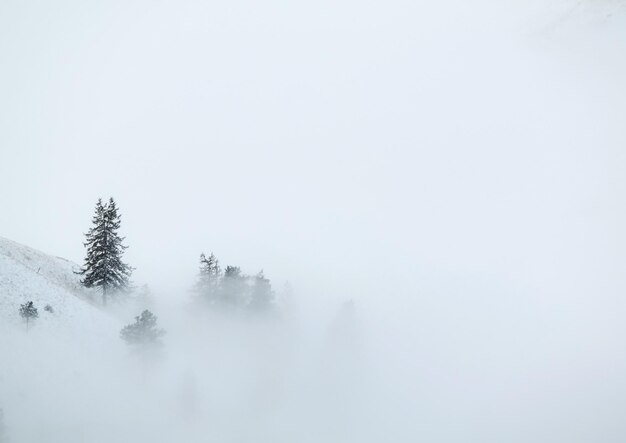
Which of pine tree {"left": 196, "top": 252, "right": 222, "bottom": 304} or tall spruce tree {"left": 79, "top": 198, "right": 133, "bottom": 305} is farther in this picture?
pine tree {"left": 196, "top": 252, "right": 222, "bottom": 304}

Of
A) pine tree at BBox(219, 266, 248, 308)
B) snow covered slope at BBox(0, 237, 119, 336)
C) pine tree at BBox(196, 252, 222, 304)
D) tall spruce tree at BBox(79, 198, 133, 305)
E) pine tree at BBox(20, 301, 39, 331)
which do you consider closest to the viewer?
pine tree at BBox(20, 301, 39, 331)

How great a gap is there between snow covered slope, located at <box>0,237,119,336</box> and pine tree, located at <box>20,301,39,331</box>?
46 cm

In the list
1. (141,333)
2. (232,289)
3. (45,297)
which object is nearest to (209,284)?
(232,289)

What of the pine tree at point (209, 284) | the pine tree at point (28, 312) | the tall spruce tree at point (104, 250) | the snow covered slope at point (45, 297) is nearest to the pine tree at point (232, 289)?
the pine tree at point (209, 284)

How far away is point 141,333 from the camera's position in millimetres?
38938

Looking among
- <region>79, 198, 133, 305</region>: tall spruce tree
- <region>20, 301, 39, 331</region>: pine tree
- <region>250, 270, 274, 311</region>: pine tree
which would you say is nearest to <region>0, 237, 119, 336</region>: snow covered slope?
<region>20, 301, 39, 331</region>: pine tree

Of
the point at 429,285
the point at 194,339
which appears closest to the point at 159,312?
the point at 194,339

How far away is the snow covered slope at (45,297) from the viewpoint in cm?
3675

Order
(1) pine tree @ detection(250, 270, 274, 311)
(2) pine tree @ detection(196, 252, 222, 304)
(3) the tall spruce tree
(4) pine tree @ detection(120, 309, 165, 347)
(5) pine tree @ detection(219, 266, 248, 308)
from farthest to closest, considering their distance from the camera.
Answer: (1) pine tree @ detection(250, 270, 274, 311) → (5) pine tree @ detection(219, 266, 248, 308) → (2) pine tree @ detection(196, 252, 222, 304) → (3) the tall spruce tree → (4) pine tree @ detection(120, 309, 165, 347)

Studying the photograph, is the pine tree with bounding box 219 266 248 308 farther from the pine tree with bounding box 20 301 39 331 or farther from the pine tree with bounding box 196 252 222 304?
the pine tree with bounding box 20 301 39 331

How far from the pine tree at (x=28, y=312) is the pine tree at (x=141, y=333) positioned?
6.84 metres

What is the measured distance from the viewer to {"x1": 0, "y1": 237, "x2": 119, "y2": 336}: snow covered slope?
36.8 meters

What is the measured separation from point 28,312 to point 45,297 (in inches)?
132

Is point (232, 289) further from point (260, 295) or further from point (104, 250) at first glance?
point (104, 250)
